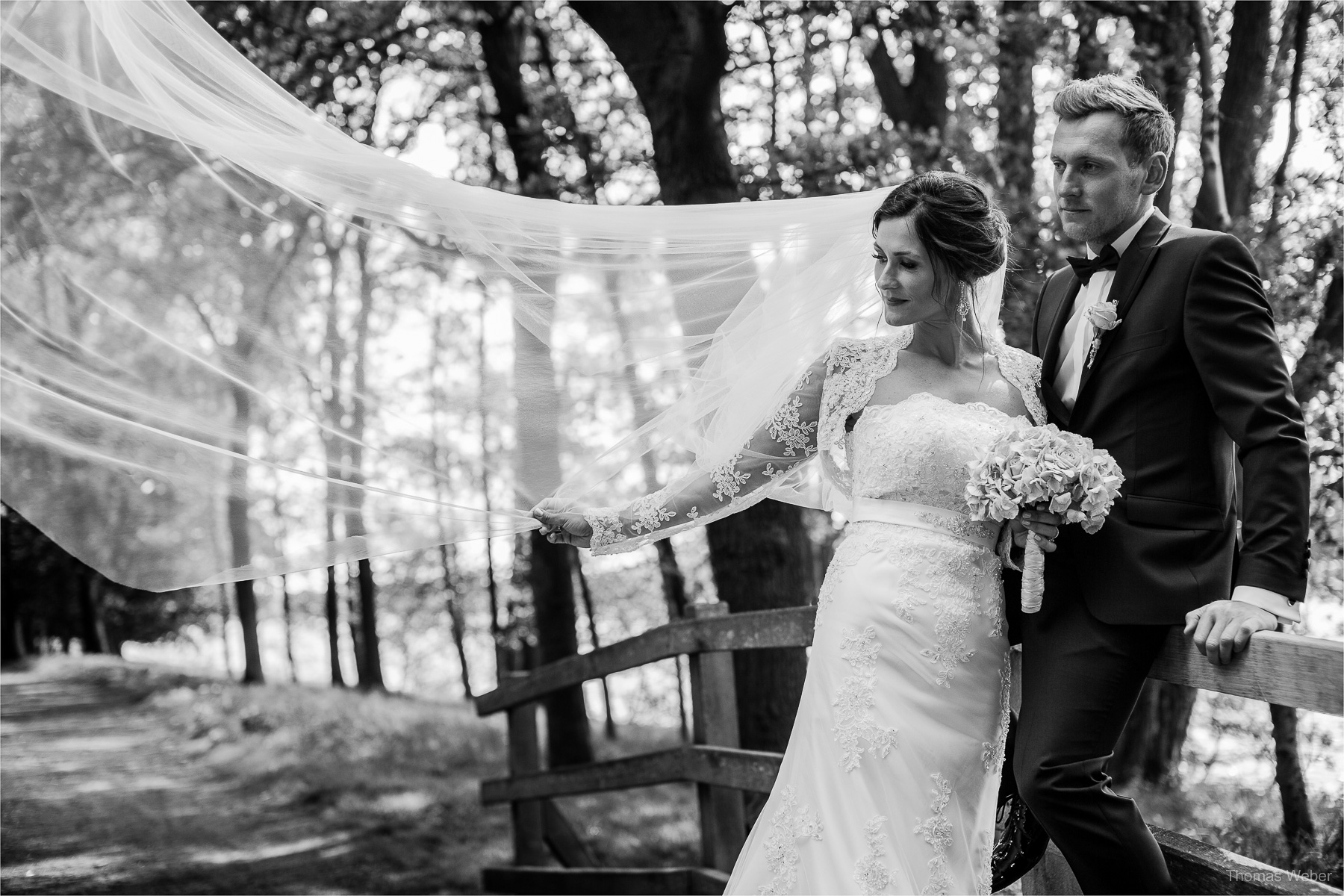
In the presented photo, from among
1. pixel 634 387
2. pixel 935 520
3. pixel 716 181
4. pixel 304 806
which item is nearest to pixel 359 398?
pixel 634 387

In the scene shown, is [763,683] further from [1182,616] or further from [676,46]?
[1182,616]

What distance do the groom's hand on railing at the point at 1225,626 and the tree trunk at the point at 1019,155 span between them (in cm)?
309

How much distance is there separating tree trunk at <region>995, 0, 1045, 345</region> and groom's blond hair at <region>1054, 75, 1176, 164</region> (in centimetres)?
230

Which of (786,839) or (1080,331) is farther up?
(1080,331)

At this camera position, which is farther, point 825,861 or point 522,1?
point 522,1

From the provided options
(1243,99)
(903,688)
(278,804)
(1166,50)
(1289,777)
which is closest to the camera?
(903,688)

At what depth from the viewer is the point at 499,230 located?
13.0ft

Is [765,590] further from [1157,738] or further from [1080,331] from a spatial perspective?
[1157,738]

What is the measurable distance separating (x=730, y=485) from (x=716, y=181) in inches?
126

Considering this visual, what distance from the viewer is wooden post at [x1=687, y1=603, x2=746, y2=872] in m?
5.14

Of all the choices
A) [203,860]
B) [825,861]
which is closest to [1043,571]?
[825,861]

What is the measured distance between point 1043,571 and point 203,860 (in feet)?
22.4

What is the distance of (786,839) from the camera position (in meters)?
3.20

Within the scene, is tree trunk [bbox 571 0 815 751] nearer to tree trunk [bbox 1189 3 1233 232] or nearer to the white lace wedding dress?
tree trunk [bbox 1189 3 1233 232]
